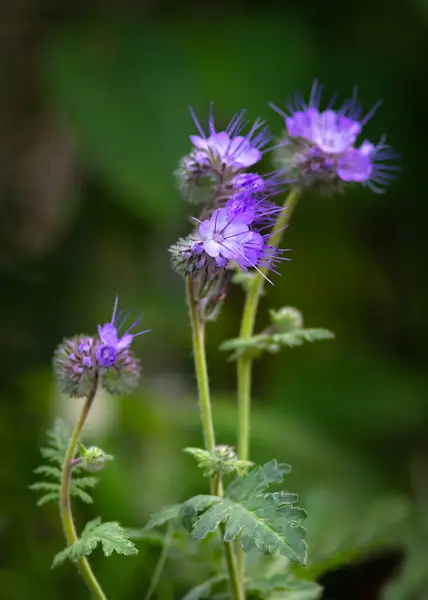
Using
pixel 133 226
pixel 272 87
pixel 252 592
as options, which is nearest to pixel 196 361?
→ pixel 252 592

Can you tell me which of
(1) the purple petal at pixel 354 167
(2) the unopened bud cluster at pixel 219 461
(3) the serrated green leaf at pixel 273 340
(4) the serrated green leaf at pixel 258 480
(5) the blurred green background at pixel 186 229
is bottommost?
(4) the serrated green leaf at pixel 258 480

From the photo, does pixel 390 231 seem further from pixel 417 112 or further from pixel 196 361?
pixel 196 361

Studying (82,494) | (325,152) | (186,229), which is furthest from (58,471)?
(186,229)

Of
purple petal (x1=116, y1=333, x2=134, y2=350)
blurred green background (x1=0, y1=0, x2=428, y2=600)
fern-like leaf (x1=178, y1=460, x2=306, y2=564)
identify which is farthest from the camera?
blurred green background (x1=0, y1=0, x2=428, y2=600)

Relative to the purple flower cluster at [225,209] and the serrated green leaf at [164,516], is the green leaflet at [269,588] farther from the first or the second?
the purple flower cluster at [225,209]

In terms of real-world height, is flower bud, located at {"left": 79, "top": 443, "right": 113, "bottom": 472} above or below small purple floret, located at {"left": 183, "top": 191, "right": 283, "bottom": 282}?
below

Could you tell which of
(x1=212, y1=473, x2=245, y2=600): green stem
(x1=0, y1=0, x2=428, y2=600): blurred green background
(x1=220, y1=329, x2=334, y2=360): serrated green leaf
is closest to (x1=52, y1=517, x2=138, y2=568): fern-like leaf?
(x1=212, y1=473, x2=245, y2=600): green stem

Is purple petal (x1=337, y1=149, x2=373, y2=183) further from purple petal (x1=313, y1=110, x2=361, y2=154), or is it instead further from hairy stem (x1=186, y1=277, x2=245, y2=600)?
hairy stem (x1=186, y1=277, x2=245, y2=600)

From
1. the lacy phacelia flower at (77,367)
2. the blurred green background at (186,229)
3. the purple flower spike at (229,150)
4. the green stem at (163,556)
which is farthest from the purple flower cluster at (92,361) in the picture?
the blurred green background at (186,229)
